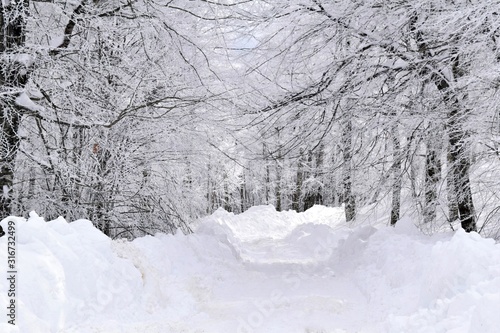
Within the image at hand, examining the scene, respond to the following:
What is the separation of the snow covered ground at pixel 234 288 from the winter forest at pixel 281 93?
1337mm

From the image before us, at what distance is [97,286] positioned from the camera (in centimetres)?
485

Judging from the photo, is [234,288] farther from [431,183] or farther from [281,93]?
[431,183]

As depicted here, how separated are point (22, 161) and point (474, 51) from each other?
6936 millimetres

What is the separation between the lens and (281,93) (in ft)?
26.4

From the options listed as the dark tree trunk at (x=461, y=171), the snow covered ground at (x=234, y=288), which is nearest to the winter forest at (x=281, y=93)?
the dark tree trunk at (x=461, y=171)

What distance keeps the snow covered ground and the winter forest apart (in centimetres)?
134

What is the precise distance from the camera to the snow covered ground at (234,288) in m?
4.10

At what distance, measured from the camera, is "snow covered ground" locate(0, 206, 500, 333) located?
13.5 ft

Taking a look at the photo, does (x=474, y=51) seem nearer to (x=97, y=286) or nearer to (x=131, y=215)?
(x=97, y=286)

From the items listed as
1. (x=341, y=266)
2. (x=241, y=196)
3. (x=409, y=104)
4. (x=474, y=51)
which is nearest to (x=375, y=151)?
(x=409, y=104)

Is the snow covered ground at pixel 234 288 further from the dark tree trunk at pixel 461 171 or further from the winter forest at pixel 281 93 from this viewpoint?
the winter forest at pixel 281 93

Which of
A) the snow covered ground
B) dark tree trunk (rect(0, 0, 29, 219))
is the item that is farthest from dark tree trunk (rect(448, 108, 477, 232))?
dark tree trunk (rect(0, 0, 29, 219))

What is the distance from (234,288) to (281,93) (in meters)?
3.20

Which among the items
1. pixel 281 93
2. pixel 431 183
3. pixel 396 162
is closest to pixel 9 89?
pixel 281 93
